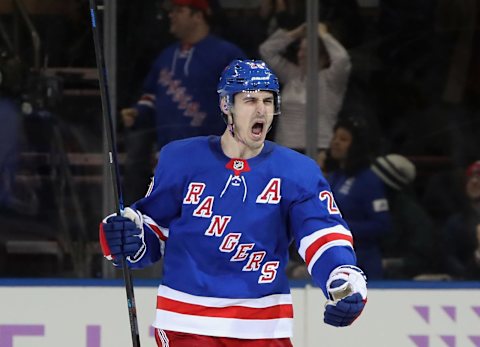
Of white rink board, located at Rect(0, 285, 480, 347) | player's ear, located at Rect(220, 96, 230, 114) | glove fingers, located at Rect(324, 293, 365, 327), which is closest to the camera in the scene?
glove fingers, located at Rect(324, 293, 365, 327)

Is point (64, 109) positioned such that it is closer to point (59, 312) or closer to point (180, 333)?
point (59, 312)

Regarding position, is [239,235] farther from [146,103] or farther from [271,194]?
[146,103]

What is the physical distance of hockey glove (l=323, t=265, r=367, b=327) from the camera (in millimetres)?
3902

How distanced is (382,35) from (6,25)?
1.42 meters

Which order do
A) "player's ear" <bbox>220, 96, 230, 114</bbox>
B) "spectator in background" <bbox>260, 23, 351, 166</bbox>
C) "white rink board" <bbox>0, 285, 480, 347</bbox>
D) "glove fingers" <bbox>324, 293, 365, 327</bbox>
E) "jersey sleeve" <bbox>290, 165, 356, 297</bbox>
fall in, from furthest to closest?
"spectator in background" <bbox>260, 23, 351, 166</bbox>
"white rink board" <bbox>0, 285, 480, 347</bbox>
"player's ear" <bbox>220, 96, 230, 114</bbox>
"jersey sleeve" <bbox>290, 165, 356, 297</bbox>
"glove fingers" <bbox>324, 293, 365, 327</bbox>

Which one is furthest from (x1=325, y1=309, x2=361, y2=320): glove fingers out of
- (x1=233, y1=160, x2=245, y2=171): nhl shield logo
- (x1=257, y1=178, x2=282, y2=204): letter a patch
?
(x1=233, y1=160, x2=245, y2=171): nhl shield logo

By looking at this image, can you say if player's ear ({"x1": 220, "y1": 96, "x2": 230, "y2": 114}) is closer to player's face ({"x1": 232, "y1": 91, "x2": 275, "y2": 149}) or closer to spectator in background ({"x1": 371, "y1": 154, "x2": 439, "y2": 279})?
player's face ({"x1": 232, "y1": 91, "x2": 275, "y2": 149})

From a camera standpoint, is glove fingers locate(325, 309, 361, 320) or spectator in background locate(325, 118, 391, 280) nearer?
glove fingers locate(325, 309, 361, 320)

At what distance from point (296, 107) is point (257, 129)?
1.79 metres

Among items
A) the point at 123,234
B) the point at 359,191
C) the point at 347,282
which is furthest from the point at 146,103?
the point at 347,282

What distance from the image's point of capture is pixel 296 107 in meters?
5.91

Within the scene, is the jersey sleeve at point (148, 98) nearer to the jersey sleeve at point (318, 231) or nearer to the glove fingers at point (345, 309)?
the jersey sleeve at point (318, 231)

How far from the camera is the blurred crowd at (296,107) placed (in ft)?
19.3

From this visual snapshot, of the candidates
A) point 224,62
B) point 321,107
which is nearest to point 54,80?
point 224,62
